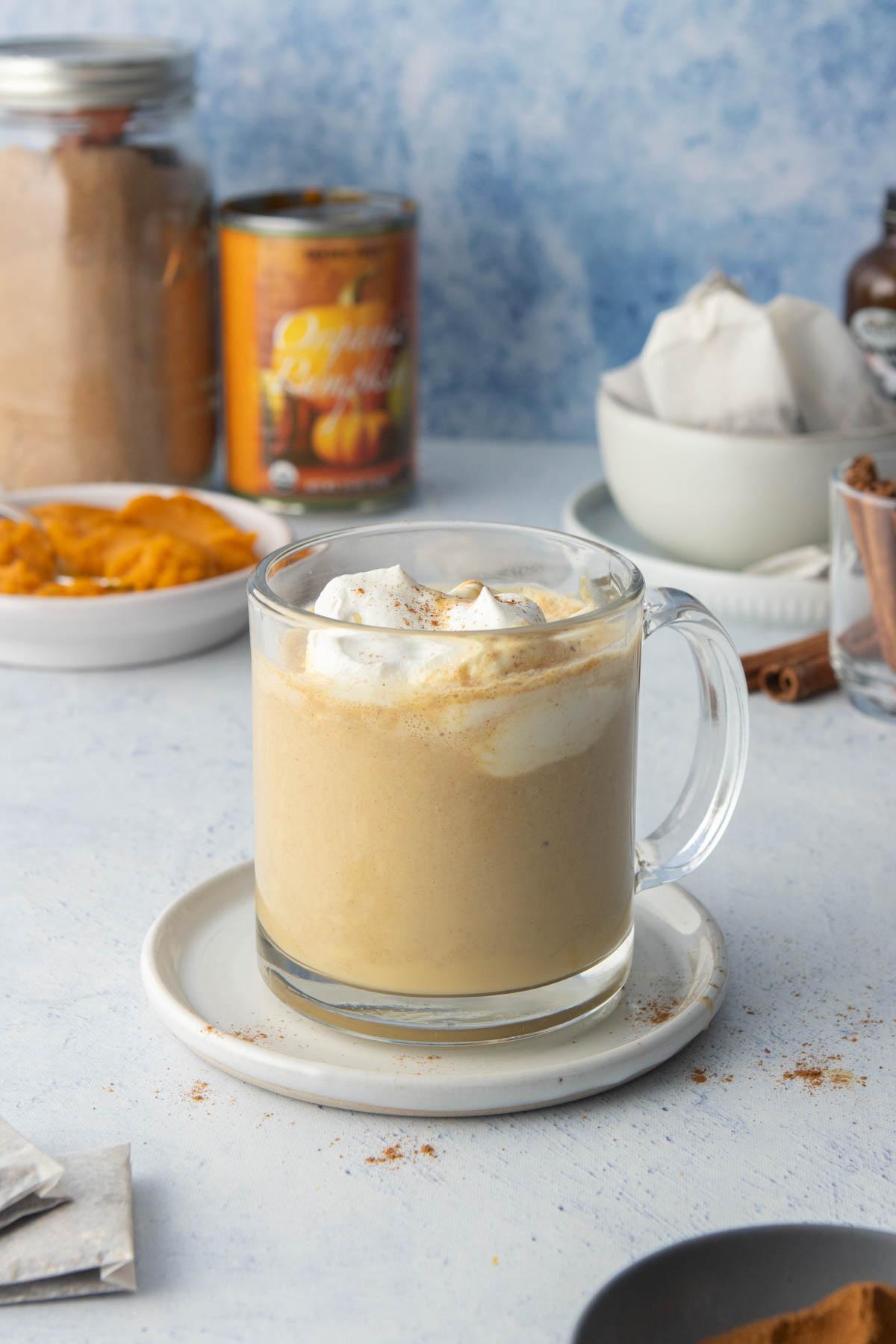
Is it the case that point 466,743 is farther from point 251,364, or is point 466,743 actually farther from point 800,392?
point 251,364

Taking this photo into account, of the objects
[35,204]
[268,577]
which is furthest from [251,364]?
[268,577]

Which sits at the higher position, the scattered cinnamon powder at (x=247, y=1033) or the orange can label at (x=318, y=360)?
the orange can label at (x=318, y=360)

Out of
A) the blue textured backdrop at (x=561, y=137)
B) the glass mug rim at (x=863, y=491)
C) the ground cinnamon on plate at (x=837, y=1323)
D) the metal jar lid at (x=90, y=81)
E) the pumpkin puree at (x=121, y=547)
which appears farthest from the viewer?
the blue textured backdrop at (x=561, y=137)

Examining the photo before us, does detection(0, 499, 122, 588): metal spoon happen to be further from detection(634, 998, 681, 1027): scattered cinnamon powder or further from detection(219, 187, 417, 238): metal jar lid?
detection(634, 998, 681, 1027): scattered cinnamon powder

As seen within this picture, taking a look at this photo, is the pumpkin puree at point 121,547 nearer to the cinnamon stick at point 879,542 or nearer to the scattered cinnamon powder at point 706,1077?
the cinnamon stick at point 879,542

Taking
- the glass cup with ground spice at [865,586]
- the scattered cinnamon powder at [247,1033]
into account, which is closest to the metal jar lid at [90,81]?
the glass cup with ground spice at [865,586]

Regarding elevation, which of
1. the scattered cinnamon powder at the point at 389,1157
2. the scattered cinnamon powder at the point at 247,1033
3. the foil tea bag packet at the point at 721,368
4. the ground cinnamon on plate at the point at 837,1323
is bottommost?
the scattered cinnamon powder at the point at 389,1157

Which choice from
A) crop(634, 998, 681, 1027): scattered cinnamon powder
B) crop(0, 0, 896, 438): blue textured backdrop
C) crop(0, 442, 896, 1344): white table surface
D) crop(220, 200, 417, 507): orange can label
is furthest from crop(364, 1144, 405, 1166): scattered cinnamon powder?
crop(0, 0, 896, 438): blue textured backdrop
